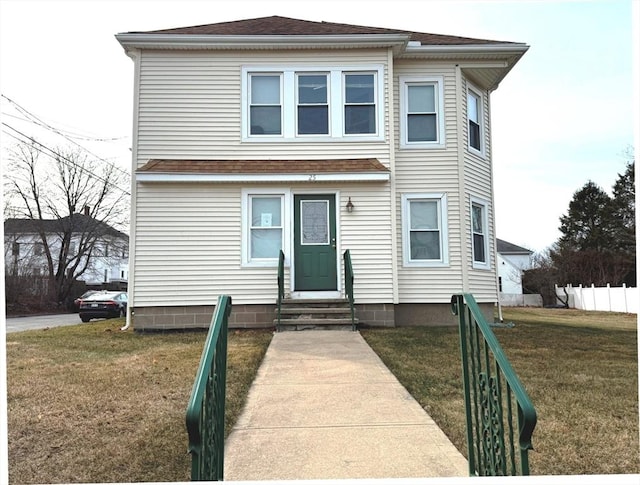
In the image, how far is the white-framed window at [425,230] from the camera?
336 inches

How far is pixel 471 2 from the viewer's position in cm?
293

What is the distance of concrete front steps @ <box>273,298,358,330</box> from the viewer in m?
7.23

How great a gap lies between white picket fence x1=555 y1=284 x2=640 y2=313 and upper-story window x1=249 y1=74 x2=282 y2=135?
10.6 m

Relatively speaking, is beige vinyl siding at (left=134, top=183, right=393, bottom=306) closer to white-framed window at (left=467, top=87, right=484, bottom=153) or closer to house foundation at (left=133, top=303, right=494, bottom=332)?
house foundation at (left=133, top=303, right=494, bottom=332)

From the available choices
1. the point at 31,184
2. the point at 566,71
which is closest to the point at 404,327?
the point at 566,71

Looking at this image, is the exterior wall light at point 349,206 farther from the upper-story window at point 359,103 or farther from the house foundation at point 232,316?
the house foundation at point 232,316

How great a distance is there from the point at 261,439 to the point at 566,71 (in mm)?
3820

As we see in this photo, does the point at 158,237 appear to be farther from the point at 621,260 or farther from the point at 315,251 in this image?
the point at 621,260

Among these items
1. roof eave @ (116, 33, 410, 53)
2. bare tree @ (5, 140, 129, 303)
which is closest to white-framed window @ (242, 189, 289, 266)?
roof eave @ (116, 33, 410, 53)

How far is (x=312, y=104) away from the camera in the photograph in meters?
8.45

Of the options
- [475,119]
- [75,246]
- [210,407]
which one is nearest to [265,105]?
[475,119]

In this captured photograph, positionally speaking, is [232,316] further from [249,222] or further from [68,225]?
[68,225]

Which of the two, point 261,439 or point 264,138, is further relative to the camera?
point 264,138

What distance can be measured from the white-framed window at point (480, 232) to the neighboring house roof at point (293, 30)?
2.92m
